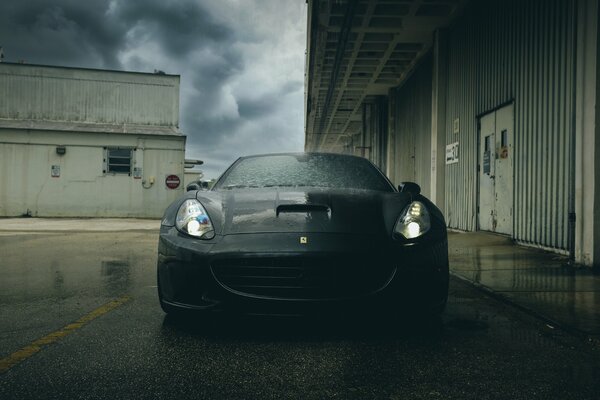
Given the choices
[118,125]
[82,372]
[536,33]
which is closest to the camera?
[82,372]

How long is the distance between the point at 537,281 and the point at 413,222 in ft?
8.48

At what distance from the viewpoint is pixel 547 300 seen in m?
4.18

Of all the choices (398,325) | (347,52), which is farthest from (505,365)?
(347,52)

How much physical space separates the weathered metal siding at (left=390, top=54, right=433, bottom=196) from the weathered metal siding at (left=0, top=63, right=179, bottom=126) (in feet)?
36.4

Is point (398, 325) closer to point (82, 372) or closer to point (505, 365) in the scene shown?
point (505, 365)

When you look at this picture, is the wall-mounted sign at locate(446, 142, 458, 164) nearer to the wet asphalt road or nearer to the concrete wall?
the wet asphalt road

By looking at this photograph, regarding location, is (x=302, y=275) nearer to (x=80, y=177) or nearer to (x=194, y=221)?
(x=194, y=221)

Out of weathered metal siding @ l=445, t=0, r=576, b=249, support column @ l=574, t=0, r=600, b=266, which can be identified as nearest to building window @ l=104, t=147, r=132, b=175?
weathered metal siding @ l=445, t=0, r=576, b=249

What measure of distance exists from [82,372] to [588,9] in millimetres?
6568

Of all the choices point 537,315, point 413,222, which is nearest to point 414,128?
point 537,315

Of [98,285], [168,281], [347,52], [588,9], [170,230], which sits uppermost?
[347,52]

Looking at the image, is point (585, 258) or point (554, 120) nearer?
point (585, 258)

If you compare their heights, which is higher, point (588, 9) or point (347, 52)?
point (347, 52)

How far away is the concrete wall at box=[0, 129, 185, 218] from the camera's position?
2069cm
